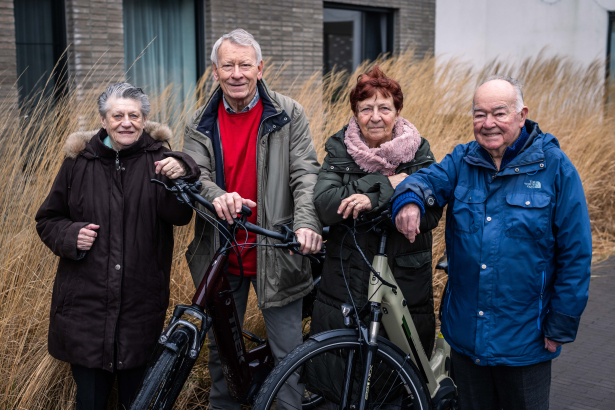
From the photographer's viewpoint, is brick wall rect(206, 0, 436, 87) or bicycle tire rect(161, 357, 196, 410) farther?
brick wall rect(206, 0, 436, 87)

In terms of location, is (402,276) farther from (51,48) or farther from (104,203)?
(51,48)

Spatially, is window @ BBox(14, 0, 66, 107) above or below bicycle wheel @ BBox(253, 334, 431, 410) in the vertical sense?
above

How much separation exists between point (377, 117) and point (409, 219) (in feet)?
1.74

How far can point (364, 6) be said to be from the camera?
1059 cm

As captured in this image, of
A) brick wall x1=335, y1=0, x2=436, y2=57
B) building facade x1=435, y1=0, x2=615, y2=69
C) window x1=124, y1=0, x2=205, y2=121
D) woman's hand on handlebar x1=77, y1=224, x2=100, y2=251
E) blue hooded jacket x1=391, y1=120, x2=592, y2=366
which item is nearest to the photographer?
blue hooded jacket x1=391, y1=120, x2=592, y2=366

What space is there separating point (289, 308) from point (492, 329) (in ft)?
3.43

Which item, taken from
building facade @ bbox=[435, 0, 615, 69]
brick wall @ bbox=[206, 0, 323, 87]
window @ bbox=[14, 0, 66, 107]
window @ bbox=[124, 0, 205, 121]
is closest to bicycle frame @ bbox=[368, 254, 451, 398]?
window @ bbox=[14, 0, 66, 107]

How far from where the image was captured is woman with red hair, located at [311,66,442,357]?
268 cm

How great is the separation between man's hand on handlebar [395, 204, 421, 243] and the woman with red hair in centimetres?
17

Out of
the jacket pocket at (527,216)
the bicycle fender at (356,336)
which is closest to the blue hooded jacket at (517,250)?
the jacket pocket at (527,216)

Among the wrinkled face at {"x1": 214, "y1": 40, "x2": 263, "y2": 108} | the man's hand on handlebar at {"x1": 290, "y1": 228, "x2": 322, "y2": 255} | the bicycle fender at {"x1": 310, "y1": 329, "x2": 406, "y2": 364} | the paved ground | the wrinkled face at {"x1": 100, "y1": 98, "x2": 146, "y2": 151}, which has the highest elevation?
the wrinkled face at {"x1": 214, "y1": 40, "x2": 263, "y2": 108}

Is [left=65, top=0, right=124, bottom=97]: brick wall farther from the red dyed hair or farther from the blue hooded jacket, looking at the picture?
the blue hooded jacket

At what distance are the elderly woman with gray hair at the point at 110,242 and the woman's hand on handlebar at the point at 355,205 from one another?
2.14 feet

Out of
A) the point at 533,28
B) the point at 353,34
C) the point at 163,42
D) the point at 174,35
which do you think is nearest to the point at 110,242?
the point at 163,42
